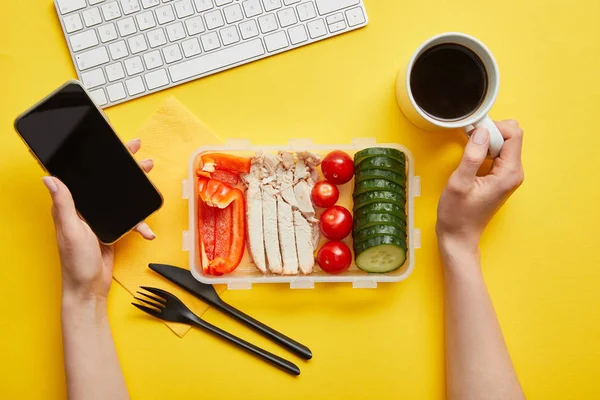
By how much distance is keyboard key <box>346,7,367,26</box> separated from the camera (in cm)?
102

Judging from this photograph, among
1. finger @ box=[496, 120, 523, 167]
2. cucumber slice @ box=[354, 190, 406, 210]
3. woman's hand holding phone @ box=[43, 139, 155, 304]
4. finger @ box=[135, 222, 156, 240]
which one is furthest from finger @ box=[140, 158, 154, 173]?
finger @ box=[496, 120, 523, 167]

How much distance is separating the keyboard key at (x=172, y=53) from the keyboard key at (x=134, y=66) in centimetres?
5

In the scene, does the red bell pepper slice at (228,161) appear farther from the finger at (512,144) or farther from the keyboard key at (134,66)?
the finger at (512,144)

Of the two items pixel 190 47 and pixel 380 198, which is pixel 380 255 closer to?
pixel 380 198

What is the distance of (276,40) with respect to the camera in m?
1.02

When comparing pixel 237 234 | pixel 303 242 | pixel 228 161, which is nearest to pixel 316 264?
pixel 303 242

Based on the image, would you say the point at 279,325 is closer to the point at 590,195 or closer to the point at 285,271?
the point at 285,271

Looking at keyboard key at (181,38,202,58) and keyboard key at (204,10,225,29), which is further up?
keyboard key at (204,10,225,29)

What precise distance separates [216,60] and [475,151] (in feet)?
1.70

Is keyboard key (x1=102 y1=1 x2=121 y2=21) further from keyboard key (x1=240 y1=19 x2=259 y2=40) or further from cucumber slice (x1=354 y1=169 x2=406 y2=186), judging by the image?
cucumber slice (x1=354 y1=169 x2=406 y2=186)

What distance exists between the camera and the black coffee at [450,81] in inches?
36.7

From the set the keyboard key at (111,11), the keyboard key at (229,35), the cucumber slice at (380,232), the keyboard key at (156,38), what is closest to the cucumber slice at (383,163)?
the cucumber slice at (380,232)

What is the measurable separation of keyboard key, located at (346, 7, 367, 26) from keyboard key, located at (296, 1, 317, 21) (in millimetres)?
69

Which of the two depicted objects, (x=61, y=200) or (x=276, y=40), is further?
(x=276, y=40)
